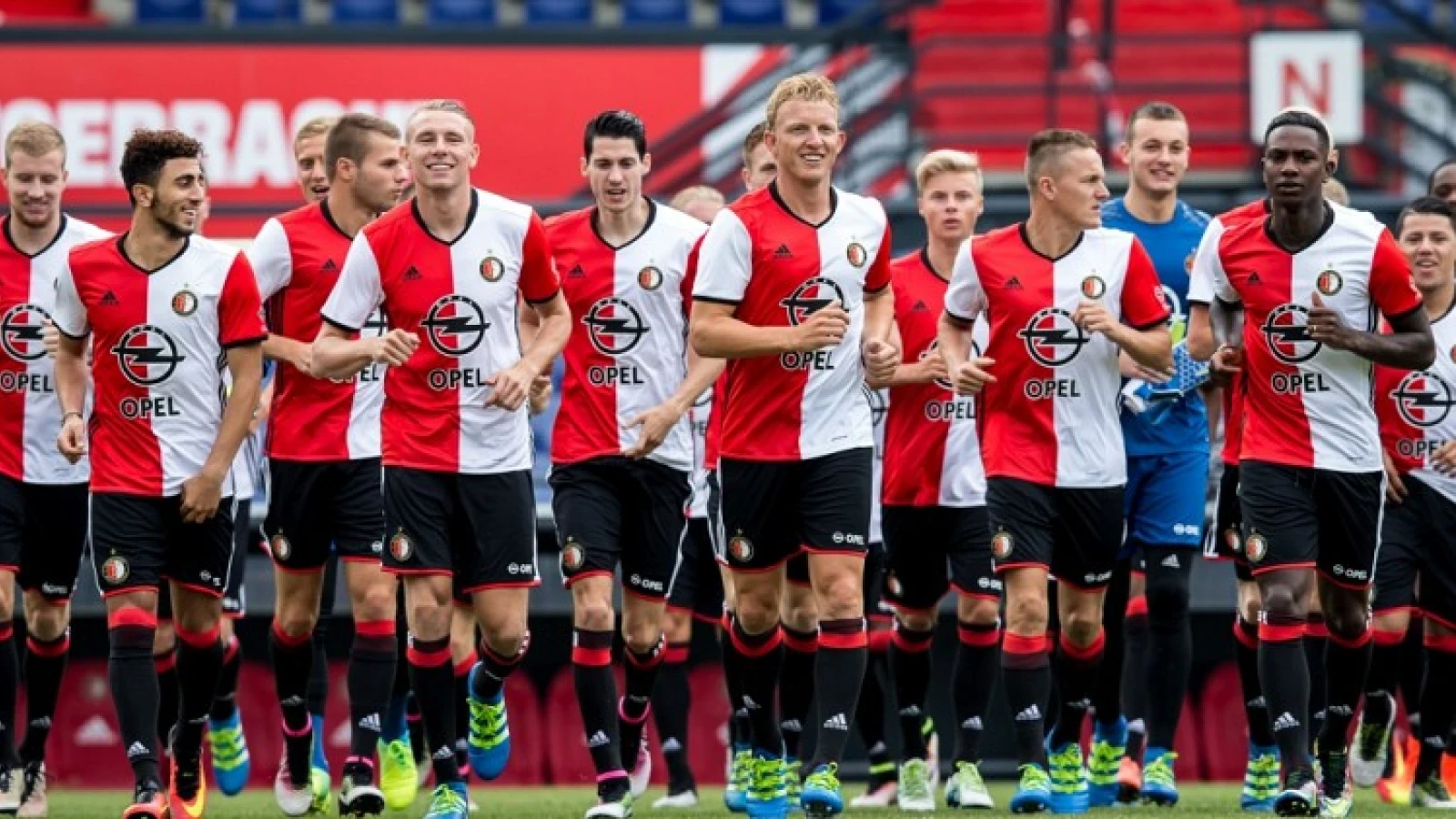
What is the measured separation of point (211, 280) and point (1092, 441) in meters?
3.44

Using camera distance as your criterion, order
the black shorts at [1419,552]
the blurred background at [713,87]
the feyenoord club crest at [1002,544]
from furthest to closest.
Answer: the blurred background at [713,87], the black shorts at [1419,552], the feyenoord club crest at [1002,544]

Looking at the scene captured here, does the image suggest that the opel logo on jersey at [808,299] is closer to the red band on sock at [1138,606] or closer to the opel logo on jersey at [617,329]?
the opel logo on jersey at [617,329]

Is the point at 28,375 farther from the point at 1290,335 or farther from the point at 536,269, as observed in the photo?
the point at 1290,335

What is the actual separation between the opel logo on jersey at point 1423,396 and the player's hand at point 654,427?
321 centimetres

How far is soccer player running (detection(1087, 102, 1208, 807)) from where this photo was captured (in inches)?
428

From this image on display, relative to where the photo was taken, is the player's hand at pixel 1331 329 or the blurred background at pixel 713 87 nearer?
the player's hand at pixel 1331 329

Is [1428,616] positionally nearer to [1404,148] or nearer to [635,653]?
[635,653]

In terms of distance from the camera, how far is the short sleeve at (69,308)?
9.35 m

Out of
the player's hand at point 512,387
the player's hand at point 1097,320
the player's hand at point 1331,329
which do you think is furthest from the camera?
the player's hand at point 1097,320

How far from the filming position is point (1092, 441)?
9969 millimetres

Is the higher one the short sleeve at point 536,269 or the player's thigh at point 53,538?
the short sleeve at point 536,269

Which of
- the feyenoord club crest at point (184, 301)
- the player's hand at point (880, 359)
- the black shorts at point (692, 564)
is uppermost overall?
the feyenoord club crest at point (184, 301)

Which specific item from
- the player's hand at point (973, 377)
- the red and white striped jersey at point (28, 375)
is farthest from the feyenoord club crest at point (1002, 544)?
the red and white striped jersey at point (28, 375)

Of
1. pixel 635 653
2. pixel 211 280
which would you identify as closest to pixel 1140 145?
pixel 635 653
